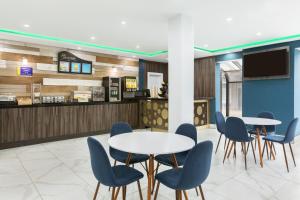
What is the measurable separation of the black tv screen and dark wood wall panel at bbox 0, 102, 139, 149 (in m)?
4.00

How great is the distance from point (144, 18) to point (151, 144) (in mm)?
2836

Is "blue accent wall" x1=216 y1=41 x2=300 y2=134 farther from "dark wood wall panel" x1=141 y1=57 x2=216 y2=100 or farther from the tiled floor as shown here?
the tiled floor

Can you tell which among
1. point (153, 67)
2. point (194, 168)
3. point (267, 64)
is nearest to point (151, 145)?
point (194, 168)

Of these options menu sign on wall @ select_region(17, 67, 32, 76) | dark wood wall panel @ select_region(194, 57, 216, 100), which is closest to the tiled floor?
menu sign on wall @ select_region(17, 67, 32, 76)

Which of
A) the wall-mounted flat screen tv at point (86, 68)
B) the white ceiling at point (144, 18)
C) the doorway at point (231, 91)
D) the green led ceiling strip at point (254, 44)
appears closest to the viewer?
the white ceiling at point (144, 18)

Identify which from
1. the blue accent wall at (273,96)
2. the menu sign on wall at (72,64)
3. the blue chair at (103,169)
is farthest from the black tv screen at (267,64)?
the blue chair at (103,169)

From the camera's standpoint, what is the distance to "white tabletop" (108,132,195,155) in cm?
201

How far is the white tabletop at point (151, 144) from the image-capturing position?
2.01 metres

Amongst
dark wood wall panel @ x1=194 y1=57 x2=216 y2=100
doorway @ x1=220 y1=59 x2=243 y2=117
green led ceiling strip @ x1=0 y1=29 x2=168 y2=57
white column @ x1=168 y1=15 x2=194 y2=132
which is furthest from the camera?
doorway @ x1=220 y1=59 x2=243 y2=117

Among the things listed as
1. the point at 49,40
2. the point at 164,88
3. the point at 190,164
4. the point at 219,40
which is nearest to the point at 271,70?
the point at 219,40

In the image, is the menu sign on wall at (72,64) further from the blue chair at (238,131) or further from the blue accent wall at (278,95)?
the blue accent wall at (278,95)

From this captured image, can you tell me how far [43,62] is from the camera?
5.96 meters

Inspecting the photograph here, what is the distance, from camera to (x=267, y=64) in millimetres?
6023

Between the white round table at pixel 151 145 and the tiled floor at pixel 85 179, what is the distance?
756 mm
